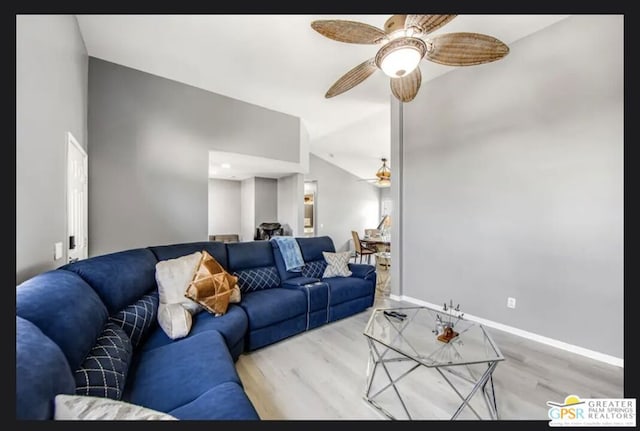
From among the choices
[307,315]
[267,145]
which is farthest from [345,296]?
[267,145]

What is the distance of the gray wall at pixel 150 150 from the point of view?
10.5ft

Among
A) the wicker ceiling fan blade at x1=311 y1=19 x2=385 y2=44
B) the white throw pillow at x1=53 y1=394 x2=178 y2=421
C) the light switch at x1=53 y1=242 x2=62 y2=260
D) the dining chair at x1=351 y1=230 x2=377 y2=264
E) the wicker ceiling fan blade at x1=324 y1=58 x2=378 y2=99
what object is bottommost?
the dining chair at x1=351 y1=230 x2=377 y2=264

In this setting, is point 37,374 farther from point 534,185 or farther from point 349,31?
point 534,185

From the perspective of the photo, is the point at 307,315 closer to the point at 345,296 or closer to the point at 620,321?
the point at 345,296

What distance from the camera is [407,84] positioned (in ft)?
7.41

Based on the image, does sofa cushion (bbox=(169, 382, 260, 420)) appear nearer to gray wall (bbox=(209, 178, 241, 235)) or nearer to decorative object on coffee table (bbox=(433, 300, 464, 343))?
decorative object on coffee table (bbox=(433, 300, 464, 343))

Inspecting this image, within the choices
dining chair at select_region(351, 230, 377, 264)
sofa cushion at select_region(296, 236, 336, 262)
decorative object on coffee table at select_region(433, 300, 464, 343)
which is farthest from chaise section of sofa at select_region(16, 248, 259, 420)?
dining chair at select_region(351, 230, 377, 264)

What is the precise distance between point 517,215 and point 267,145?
3889 millimetres

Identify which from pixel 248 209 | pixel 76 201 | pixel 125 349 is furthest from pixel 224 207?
pixel 125 349

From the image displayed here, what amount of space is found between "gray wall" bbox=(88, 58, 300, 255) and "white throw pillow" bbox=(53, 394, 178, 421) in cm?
312

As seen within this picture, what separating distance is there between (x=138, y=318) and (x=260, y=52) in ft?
9.70

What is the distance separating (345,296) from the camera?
3139 millimetres

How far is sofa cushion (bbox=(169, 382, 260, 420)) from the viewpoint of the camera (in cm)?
107

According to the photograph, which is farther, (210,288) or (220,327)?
(210,288)
